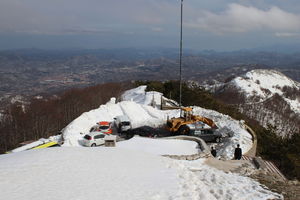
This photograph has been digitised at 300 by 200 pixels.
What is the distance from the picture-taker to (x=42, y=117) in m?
37.8

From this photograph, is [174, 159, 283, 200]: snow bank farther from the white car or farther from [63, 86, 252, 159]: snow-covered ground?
the white car

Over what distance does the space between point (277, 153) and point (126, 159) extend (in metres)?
13.2

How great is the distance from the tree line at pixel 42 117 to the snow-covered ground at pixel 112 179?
2338 cm

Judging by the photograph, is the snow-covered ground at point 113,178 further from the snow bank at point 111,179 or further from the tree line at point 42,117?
the tree line at point 42,117

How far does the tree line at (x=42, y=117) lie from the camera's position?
3445cm

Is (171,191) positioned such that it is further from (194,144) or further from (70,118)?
(70,118)

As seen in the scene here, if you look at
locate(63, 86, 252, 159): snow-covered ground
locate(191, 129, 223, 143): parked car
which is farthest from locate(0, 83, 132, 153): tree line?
locate(191, 129, 223, 143): parked car

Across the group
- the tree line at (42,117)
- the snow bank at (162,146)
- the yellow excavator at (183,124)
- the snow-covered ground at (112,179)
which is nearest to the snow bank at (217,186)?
the snow-covered ground at (112,179)

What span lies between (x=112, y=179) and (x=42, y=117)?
3310 centimetres

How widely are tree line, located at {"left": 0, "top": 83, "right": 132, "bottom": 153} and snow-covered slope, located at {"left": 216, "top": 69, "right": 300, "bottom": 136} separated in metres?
42.1

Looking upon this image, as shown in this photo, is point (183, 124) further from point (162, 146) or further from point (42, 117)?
point (42, 117)

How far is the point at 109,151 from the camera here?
11.3 meters

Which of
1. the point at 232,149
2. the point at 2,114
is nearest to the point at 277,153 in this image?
the point at 232,149

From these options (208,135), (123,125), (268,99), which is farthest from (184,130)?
(268,99)
